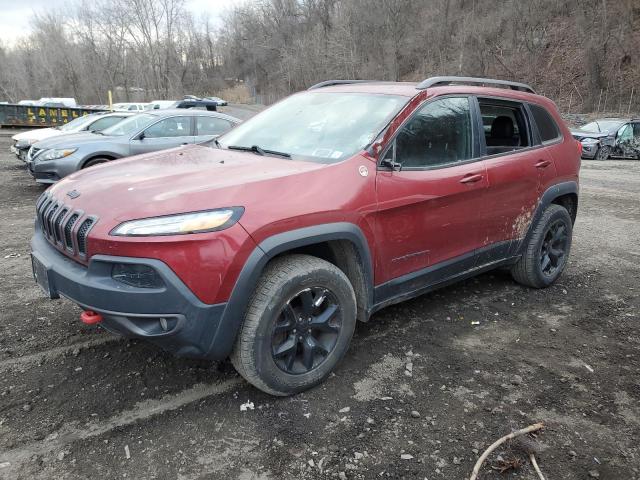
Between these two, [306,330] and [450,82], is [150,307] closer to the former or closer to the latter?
[306,330]

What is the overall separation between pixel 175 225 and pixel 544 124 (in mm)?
3574

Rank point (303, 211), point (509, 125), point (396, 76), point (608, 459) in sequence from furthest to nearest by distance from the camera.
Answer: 1. point (396, 76)
2. point (509, 125)
3. point (303, 211)
4. point (608, 459)

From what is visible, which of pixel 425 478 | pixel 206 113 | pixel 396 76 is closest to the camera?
pixel 425 478

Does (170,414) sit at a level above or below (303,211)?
below

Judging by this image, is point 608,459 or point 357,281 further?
point 357,281

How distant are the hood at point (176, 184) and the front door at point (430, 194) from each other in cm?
56

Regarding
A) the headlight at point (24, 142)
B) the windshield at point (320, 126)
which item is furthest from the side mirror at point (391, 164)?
the headlight at point (24, 142)

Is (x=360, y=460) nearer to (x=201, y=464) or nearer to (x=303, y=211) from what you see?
(x=201, y=464)

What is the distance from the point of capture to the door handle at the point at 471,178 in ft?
11.6

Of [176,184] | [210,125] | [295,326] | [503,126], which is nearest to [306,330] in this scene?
[295,326]

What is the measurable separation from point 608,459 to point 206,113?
333 inches

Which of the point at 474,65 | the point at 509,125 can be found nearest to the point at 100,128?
the point at 509,125

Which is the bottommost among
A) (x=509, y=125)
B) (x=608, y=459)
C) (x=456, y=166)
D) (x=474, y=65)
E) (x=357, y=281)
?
(x=608, y=459)

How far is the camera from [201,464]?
2.37 m
